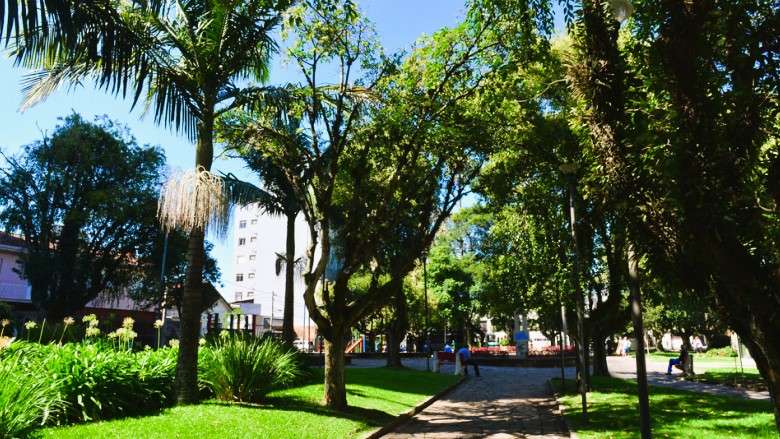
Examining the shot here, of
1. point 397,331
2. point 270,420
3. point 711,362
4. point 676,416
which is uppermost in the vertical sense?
point 397,331

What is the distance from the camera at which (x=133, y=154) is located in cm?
2812

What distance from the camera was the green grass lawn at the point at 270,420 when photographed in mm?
7816

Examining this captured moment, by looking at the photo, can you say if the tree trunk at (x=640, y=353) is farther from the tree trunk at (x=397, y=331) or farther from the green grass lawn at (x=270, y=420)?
the tree trunk at (x=397, y=331)

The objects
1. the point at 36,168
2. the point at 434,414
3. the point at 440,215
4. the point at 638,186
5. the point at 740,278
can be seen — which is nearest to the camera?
the point at 740,278

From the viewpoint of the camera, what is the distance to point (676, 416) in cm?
1205

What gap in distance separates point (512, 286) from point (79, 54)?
624 inches

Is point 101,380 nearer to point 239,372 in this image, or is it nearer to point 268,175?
point 239,372

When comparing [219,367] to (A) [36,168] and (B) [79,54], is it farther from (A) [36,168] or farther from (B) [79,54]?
(A) [36,168]

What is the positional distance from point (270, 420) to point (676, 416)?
847 centimetres

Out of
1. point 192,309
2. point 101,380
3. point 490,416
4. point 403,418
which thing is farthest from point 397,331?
point 101,380

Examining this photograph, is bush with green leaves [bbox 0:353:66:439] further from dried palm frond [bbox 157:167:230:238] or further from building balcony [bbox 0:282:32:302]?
building balcony [bbox 0:282:32:302]

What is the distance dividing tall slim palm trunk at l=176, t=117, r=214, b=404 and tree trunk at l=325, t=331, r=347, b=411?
9.99 feet

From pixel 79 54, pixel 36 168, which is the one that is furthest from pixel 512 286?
pixel 36 168

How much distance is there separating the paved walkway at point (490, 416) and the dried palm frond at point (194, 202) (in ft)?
17.4
